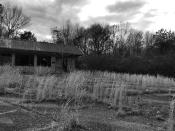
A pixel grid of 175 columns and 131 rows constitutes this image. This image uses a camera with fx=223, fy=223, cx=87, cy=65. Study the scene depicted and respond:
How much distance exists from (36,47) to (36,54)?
0.76 m

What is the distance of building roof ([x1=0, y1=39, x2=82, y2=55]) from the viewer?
2069 cm

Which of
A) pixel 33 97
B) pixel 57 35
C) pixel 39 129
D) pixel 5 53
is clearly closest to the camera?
pixel 39 129

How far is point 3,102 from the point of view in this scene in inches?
237

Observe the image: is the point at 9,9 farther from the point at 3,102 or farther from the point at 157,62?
the point at 3,102

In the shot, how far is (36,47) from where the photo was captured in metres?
22.0

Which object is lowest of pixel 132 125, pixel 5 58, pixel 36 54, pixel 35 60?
pixel 132 125

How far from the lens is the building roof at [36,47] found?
20688 mm

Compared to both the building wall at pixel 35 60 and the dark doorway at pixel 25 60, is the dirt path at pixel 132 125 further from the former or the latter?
the dark doorway at pixel 25 60

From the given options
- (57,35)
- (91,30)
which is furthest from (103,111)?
(57,35)

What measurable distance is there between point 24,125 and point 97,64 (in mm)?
23366

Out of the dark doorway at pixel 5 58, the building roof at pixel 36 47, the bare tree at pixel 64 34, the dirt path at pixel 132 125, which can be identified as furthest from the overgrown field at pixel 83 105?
the bare tree at pixel 64 34

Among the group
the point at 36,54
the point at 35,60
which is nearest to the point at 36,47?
the point at 36,54

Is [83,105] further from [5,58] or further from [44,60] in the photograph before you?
[44,60]

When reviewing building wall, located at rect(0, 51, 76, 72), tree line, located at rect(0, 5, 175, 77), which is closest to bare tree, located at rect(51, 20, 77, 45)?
tree line, located at rect(0, 5, 175, 77)
